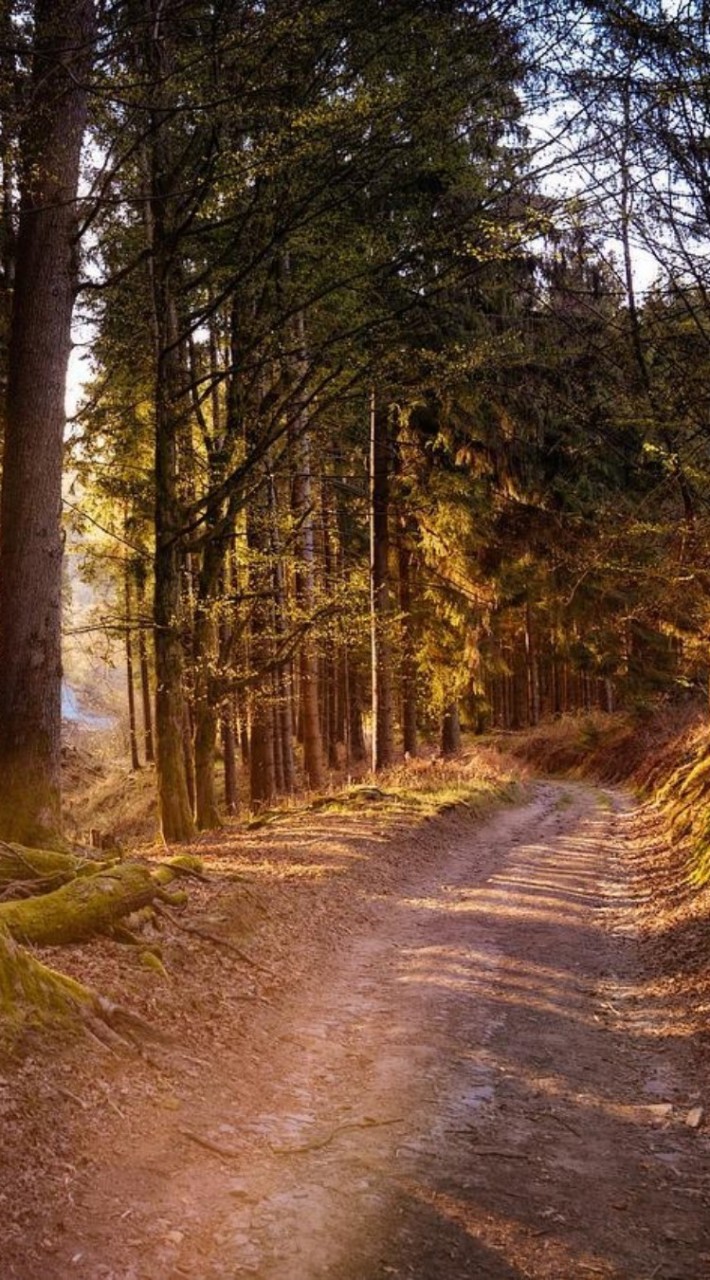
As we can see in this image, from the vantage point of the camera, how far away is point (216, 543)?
15141 mm

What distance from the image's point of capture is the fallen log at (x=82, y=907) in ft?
20.2

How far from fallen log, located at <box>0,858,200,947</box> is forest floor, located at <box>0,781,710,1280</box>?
291 millimetres

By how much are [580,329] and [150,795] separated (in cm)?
2098

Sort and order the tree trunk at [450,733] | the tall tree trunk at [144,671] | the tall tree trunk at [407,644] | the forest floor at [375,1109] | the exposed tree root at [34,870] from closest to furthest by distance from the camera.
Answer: the forest floor at [375,1109] < the exposed tree root at [34,870] < the tall tree trunk at [144,671] < the tall tree trunk at [407,644] < the tree trunk at [450,733]

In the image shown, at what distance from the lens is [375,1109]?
16.5 feet

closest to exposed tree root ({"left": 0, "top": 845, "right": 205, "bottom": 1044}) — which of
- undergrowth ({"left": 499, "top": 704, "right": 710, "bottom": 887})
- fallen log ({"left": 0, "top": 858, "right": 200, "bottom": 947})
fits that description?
fallen log ({"left": 0, "top": 858, "right": 200, "bottom": 947})

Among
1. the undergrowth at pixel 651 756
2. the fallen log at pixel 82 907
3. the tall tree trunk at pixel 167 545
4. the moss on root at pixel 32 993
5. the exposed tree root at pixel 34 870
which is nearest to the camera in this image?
the moss on root at pixel 32 993

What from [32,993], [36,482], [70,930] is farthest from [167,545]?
[32,993]

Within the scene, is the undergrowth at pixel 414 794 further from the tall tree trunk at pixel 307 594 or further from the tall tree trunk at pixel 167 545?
the tall tree trunk at pixel 167 545

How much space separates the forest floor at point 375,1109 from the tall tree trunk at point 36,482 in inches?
84.4

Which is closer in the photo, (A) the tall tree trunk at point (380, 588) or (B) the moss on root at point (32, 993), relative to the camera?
(B) the moss on root at point (32, 993)

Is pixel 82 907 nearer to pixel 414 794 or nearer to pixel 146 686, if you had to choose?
pixel 414 794

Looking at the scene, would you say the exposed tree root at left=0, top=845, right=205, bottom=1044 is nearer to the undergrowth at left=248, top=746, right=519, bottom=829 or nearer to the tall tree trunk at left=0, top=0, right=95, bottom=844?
the tall tree trunk at left=0, top=0, right=95, bottom=844

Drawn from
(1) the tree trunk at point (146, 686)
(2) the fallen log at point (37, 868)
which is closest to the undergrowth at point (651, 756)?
(2) the fallen log at point (37, 868)
